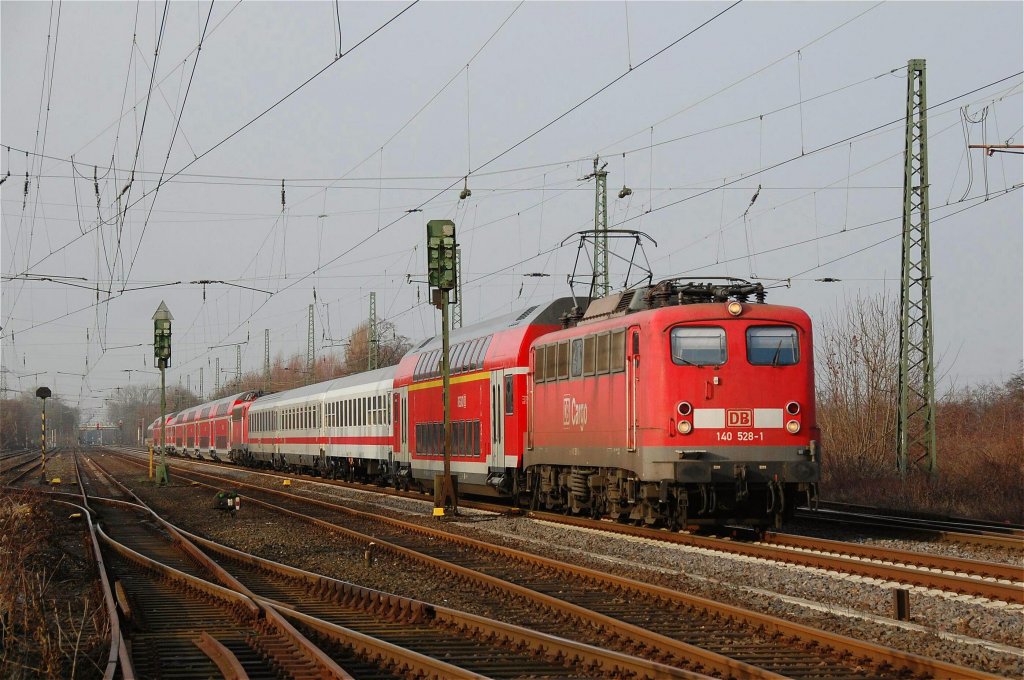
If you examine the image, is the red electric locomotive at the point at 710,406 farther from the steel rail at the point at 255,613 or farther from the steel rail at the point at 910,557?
the steel rail at the point at 255,613

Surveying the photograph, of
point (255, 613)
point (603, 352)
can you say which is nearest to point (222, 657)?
point (255, 613)

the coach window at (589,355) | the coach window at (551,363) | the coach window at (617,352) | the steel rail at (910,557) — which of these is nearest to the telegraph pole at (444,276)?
the coach window at (551,363)

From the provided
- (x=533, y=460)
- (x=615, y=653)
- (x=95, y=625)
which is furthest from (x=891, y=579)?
(x=533, y=460)

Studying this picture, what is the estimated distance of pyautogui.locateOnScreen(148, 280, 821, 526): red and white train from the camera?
16516 millimetres

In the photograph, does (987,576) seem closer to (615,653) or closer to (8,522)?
(615,653)

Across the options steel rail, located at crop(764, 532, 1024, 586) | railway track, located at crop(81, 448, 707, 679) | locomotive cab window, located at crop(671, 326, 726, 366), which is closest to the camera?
railway track, located at crop(81, 448, 707, 679)

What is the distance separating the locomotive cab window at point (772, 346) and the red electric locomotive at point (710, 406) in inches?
0.6

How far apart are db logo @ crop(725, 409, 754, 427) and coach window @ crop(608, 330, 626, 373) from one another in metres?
1.88

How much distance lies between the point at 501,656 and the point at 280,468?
46774mm

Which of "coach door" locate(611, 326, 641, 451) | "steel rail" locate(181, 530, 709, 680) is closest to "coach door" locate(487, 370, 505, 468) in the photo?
"coach door" locate(611, 326, 641, 451)

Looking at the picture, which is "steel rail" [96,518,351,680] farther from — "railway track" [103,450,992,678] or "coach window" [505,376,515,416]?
"coach window" [505,376,515,416]

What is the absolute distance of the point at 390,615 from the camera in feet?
37.7

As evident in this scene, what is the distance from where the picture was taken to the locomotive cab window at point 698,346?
16.7m

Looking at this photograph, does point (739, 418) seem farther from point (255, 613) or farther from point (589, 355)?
point (255, 613)
